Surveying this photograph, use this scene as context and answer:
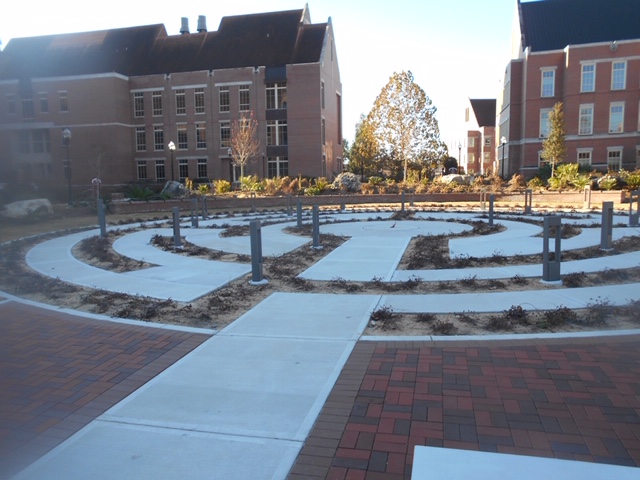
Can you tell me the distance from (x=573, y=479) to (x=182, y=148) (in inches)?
2171

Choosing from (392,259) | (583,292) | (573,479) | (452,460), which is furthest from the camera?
(392,259)

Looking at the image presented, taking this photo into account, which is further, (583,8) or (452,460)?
(583,8)

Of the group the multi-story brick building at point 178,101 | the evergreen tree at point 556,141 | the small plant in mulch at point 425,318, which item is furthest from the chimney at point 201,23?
the small plant in mulch at point 425,318

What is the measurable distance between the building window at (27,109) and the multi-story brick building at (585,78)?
48.6 m

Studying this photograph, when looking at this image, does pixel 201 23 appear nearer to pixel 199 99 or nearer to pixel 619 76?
pixel 199 99

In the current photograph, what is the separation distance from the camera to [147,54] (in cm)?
5631

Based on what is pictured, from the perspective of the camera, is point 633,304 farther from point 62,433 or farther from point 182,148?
point 182,148

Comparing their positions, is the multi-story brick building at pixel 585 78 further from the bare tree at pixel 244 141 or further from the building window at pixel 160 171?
the building window at pixel 160 171

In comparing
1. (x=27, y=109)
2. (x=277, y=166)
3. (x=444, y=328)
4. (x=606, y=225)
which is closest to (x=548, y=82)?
(x=277, y=166)

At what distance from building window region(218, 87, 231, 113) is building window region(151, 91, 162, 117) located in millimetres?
6703

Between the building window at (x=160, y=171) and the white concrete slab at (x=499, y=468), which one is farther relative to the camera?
the building window at (x=160, y=171)

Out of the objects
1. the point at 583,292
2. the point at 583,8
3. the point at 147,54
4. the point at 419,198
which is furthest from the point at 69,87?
the point at 583,292

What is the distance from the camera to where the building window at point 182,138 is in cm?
5447

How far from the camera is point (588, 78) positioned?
45.3m
